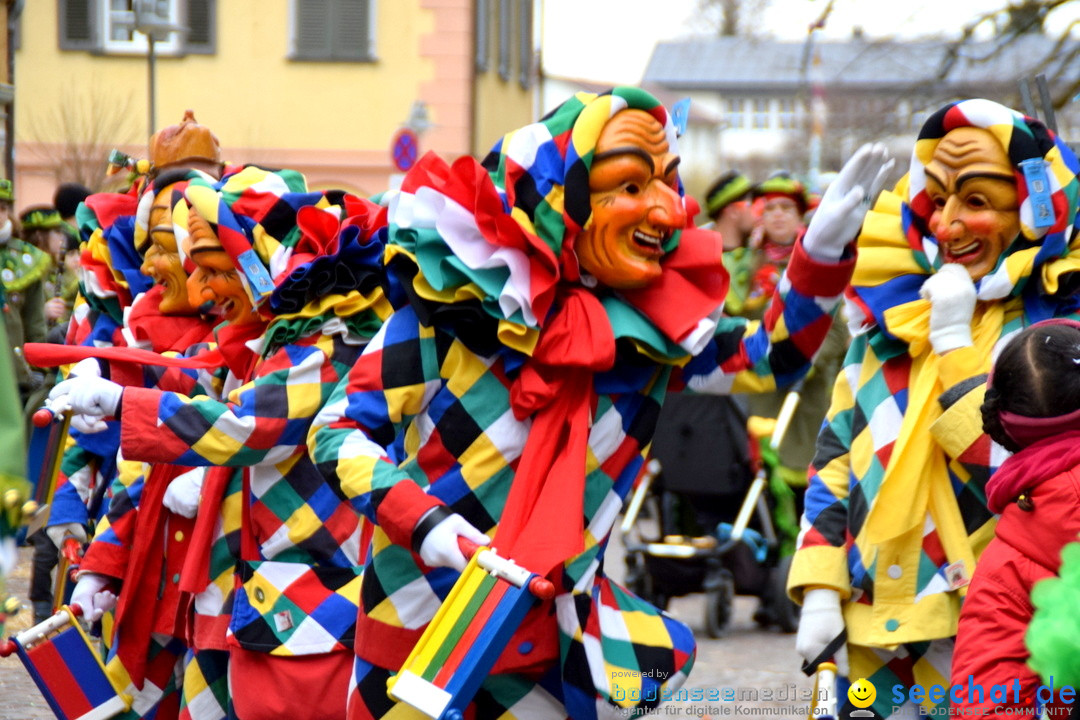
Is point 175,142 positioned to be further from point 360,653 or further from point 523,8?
point 523,8

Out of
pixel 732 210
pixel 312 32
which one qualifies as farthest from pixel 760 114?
pixel 732 210

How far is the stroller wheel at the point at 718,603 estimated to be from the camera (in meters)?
7.81

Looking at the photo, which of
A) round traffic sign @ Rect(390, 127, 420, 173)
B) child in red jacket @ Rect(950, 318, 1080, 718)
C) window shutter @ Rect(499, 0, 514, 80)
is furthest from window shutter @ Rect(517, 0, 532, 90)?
child in red jacket @ Rect(950, 318, 1080, 718)

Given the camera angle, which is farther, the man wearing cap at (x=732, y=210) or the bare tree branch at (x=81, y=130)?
the bare tree branch at (x=81, y=130)

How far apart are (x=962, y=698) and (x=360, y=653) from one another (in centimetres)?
130

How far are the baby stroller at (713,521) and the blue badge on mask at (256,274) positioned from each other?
363 centimetres

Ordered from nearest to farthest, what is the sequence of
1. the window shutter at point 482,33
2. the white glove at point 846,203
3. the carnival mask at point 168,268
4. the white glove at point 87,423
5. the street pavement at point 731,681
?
the white glove at point 846,203 < the white glove at point 87,423 < the carnival mask at point 168,268 < the street pavement at point 731,681 < the window shutter at point 482,33

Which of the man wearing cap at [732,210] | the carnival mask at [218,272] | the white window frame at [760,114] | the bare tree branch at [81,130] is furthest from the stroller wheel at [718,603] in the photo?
the white window frame at [760,114]

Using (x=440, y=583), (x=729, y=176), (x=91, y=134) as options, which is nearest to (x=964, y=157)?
(x=440, y=583)

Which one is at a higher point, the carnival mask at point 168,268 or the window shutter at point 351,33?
the window shutter at point 351,33

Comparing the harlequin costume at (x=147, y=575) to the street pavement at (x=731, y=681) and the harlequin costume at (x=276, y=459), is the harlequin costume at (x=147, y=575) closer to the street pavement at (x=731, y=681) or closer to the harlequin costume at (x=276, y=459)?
the harlequin costume at (x=276, y=459)

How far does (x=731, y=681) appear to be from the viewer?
686 cm

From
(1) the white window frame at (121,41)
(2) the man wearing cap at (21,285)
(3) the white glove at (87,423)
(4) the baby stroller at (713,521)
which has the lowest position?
(4) the baby stroller at (713,521)

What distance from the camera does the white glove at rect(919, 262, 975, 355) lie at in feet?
11.7
